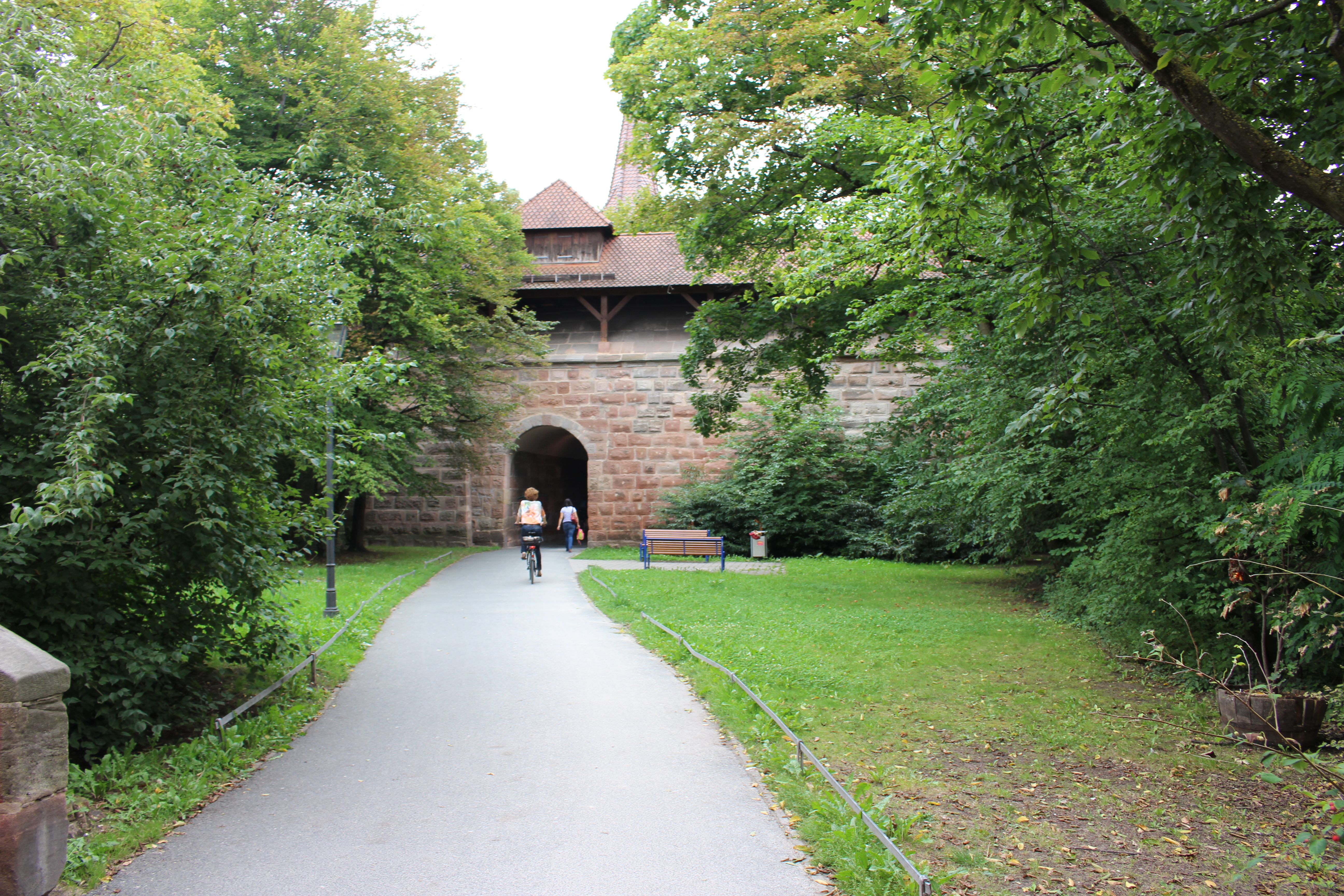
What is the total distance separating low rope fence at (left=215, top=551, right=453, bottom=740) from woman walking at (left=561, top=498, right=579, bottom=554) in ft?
29.3

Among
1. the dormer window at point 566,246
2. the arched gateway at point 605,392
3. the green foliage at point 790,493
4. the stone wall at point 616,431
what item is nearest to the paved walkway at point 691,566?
the green foliage at point 790,493

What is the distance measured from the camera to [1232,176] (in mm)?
4789

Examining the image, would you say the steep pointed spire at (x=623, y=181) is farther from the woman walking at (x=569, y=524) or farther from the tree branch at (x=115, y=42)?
the tree branch at (x=115, y=42)

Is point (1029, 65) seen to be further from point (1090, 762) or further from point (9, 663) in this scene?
point (9, 663)

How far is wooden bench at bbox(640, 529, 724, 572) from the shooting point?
1906cm

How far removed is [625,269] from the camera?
23.9 meters

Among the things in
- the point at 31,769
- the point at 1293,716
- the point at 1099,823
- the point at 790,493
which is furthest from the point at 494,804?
the point at 790,493

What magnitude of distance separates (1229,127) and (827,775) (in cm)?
360

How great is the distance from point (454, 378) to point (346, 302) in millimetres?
12315

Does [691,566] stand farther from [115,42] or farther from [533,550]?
[115,42]

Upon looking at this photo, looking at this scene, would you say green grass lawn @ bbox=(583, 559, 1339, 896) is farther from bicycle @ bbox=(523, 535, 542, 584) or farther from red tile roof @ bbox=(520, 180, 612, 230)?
red tile roof @ bbox=(520, 180, 612, 230)

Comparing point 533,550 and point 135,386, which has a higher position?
point 135,386

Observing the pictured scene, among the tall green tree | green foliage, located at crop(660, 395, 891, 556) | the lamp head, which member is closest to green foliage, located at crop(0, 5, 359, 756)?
the lamp head

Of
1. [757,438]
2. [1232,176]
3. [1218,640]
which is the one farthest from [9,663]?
[757,438]
